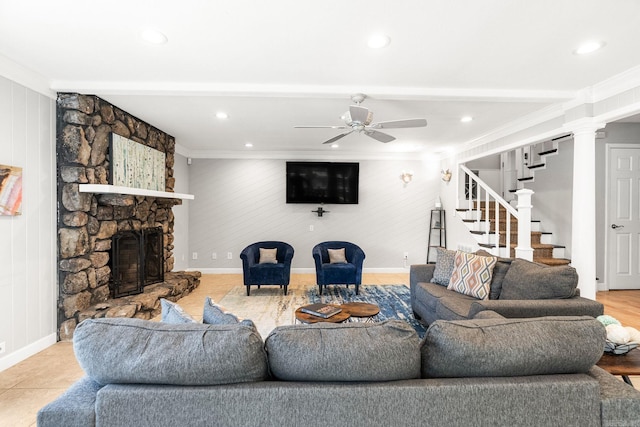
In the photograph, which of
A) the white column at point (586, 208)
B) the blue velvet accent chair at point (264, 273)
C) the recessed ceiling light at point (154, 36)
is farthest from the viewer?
the blue velvet accent chair at point (264, 273)

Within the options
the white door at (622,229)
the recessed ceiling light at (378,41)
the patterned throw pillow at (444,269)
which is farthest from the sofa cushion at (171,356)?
the white door at (622,229)

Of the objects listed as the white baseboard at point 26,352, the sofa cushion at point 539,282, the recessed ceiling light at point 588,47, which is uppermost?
the recessed ceiling light at point 588,47

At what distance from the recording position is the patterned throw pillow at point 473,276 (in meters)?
3.01

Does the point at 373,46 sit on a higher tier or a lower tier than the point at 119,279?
higher

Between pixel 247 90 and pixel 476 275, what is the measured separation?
2.88 meters

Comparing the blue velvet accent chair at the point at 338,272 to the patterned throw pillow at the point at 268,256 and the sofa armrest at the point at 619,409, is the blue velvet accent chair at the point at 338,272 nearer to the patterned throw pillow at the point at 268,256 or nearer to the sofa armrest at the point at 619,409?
the patterned throw pillow at the point at 268,256

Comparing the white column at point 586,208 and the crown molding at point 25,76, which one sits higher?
the crown molding at point 25,76

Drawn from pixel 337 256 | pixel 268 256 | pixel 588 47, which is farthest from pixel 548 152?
pixel 268 256

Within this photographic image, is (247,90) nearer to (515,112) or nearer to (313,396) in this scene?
(313,396)

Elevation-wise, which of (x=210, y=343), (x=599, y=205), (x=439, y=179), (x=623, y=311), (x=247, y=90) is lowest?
(x=623, y=311)

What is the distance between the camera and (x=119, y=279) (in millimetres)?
3775

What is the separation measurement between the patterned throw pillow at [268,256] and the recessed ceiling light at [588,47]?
4399 millimetres

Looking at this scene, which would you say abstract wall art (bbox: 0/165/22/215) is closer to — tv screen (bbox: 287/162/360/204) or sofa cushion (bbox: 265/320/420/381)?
sofa cushion (bbox: 265/320/420/381)

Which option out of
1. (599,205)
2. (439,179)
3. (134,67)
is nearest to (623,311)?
(599,205)
